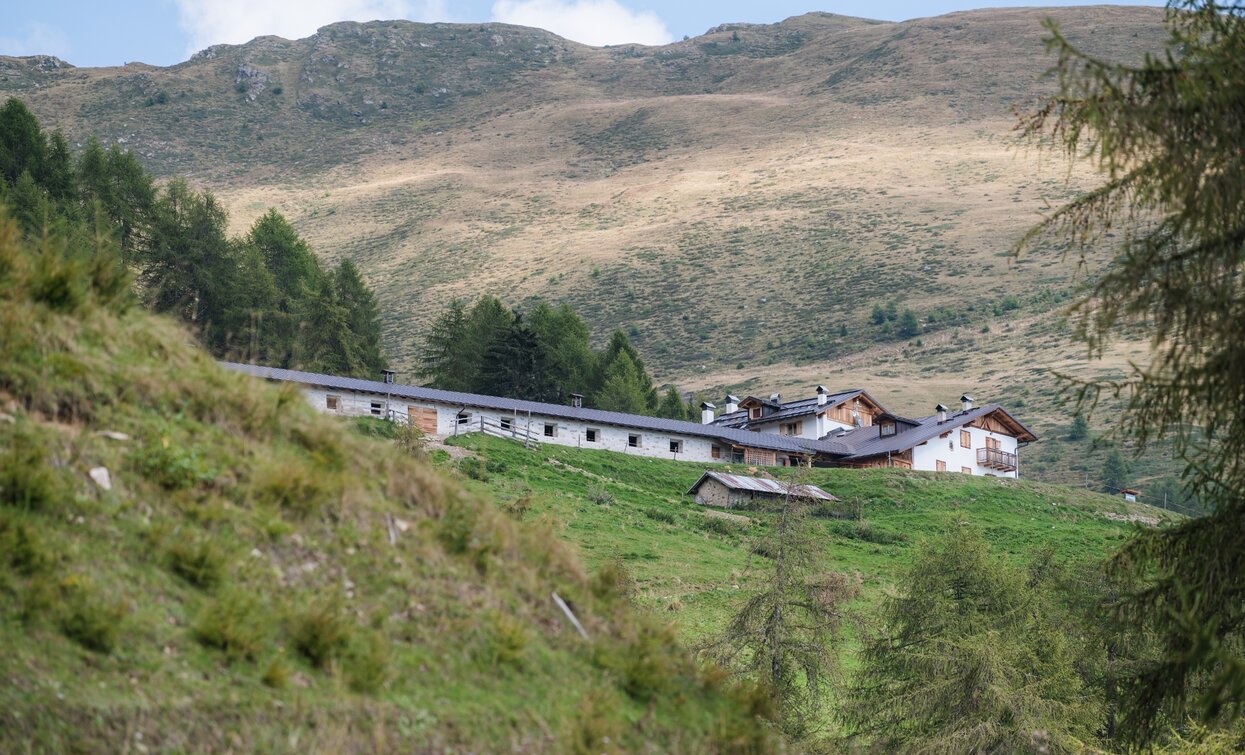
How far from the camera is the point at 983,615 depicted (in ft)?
74.4

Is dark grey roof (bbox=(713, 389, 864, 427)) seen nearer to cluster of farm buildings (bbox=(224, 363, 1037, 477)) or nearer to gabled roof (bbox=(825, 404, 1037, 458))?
cluster of farm buildings (bbox=(224, 363, 1037, 477))

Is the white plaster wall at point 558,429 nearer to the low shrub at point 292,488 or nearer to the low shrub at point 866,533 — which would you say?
the low shrub at point 866,533

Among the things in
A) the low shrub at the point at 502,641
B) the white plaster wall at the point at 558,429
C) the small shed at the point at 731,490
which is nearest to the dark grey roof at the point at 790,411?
the white plaster wall at the point at 558,429

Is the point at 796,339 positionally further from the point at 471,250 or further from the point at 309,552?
the point at 309,552

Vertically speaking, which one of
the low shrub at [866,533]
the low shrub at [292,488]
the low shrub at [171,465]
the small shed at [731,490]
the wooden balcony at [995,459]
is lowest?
the wooden balcony at [995,459]

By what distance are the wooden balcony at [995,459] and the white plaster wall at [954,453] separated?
23cm

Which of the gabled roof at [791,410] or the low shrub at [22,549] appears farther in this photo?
the gabled roof at [791,410]

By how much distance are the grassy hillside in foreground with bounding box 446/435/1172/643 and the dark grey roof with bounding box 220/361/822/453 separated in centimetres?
400

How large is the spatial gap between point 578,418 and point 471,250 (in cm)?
10435

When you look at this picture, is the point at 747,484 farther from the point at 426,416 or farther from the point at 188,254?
the point at 188,254

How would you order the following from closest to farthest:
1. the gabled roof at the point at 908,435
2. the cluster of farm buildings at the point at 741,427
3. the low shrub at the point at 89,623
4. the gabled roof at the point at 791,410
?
the low shrub at the point at 89,623, the cluster of farm buildings at the point at 741,427, the gabled roof at the point at 908,435, the gabled roof at the point at 791,410

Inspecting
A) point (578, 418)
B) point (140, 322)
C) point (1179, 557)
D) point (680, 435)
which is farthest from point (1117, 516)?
point (140, 322)

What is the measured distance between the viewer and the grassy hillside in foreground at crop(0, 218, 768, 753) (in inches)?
235

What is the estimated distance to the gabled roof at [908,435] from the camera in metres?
71.2
